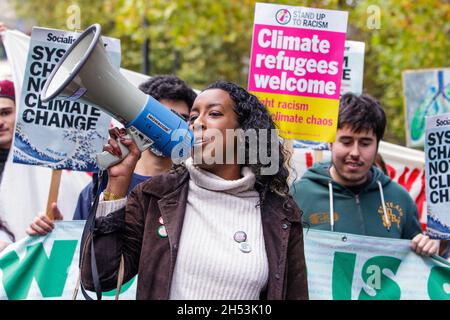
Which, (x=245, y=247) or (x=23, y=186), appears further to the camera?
(x=23, y=186)

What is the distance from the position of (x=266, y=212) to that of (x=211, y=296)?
15.6 inches

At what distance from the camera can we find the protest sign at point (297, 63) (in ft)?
13.5

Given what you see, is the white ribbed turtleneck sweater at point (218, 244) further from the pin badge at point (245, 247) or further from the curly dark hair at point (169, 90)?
the curly dark hair at point (169, 90)

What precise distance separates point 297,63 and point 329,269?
1.12m

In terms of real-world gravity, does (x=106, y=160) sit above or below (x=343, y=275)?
above

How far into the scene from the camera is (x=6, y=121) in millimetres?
4340

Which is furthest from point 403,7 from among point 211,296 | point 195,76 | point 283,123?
point 211,296

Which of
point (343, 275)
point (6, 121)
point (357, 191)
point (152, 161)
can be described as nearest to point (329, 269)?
point (343, 275)

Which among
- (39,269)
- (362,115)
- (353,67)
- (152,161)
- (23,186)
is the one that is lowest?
(39,269)

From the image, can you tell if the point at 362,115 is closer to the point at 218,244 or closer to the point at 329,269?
the point at 329,269

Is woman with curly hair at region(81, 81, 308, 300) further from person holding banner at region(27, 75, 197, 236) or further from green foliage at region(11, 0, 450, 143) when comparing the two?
green foliage at region(11, 0, 450, 143)

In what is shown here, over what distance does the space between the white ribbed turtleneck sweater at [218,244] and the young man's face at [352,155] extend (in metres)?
1.42

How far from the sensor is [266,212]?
279 cm

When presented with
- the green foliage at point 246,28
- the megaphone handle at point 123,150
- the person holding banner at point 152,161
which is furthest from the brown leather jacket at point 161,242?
the green foliage at point 246,28
